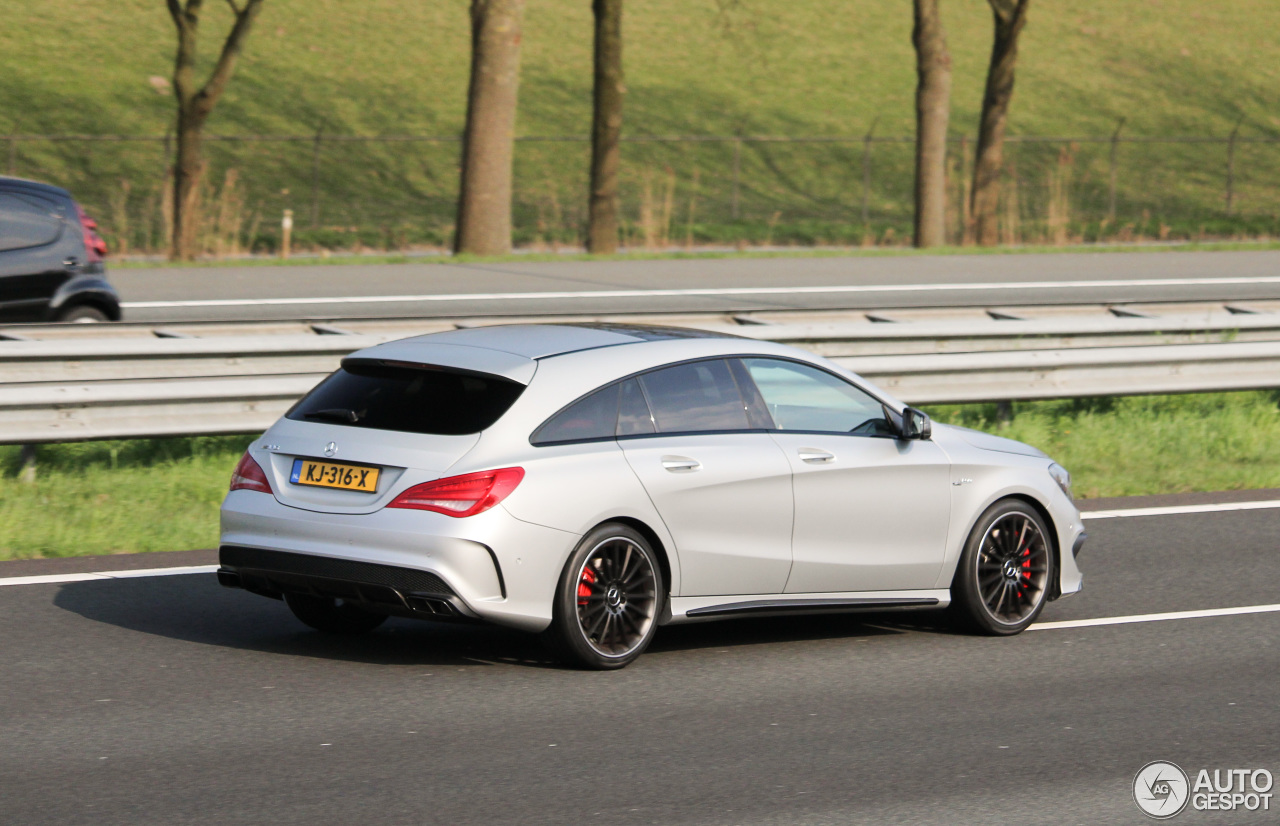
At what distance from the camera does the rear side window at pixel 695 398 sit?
24.4 ft

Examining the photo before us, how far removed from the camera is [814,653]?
25.3ft

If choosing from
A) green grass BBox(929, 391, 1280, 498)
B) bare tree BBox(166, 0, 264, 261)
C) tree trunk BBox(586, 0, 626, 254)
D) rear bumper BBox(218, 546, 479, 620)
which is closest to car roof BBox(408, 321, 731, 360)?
rear bumper BBox(218, 546, 479, 620)

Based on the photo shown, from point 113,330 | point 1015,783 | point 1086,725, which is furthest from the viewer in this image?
point 113,330

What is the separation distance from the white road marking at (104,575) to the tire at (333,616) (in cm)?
139

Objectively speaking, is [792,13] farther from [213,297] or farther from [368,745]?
[368,745]

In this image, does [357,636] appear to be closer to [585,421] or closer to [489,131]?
[585,421]

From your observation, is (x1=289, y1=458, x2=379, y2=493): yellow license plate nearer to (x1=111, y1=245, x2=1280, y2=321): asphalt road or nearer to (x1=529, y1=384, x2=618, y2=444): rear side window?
(x1=529, y1=384, x2=618, y2=444): rear side window

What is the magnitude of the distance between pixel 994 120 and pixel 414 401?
28.6m

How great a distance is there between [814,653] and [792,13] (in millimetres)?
59152

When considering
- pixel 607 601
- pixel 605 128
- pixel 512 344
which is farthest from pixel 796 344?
pixel 605 128

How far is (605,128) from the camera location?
91.8 ft

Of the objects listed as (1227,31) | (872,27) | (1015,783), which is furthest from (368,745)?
(1227,31)

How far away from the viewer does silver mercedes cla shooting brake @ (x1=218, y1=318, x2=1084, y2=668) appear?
6.75 metres

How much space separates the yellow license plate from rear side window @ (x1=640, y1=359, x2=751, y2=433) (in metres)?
1.29
